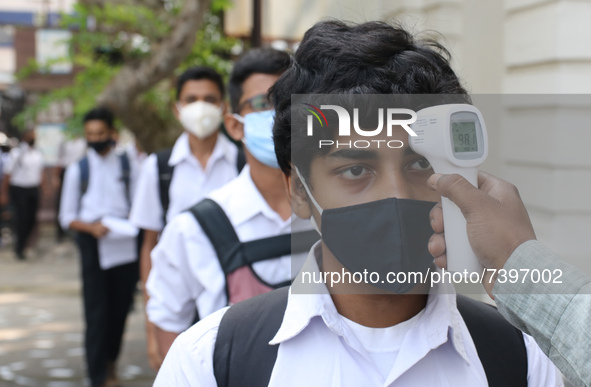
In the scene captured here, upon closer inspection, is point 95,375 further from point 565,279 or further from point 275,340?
point 565,279

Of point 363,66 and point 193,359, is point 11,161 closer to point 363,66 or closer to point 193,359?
point 193,359

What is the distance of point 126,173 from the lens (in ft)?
19.2

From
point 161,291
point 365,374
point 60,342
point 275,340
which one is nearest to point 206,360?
point 275,340

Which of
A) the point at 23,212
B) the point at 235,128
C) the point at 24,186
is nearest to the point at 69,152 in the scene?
the point at 24,186

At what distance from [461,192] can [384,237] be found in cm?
34

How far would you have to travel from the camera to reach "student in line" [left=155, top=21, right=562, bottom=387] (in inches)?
57.9

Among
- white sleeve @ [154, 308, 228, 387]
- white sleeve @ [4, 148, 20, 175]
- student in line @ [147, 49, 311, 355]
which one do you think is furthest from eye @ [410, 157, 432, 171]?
white sleeve @ [4, 148, 20, 175]

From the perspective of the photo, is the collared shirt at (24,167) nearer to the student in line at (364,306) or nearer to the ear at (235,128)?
the ear at (235,128)

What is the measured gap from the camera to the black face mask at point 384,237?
1450 millimetres

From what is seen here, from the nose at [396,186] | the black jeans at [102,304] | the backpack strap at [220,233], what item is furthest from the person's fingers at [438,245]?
the black jeans at [102,304]

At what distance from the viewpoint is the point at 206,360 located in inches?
60.8

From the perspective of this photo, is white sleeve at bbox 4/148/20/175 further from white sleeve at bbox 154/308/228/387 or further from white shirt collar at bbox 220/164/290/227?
white sleeve at bbox 154/308/228/387

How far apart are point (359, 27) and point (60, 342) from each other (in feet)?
20.5

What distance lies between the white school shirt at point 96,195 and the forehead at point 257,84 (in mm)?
2835
